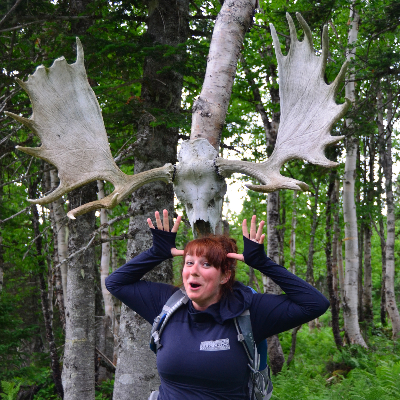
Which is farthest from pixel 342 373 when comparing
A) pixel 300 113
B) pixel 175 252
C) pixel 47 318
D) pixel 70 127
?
pixel 70 127

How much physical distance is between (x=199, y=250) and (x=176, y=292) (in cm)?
32

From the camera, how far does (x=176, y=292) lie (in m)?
2.48

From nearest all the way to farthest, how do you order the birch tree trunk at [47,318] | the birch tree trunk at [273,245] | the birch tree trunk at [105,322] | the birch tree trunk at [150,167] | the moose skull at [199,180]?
the moose skull at [199,180] → the birch tree trunk at [150,167] → the birch tree trunk at [47,318] → the birch tree trunk at [273,245] → the birch tree trunk at [105,322]

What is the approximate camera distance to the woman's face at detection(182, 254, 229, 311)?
A: 2.29 metres

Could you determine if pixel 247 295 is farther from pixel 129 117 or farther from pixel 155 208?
pixel 129 117

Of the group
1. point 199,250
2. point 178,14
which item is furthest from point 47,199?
point 178,14

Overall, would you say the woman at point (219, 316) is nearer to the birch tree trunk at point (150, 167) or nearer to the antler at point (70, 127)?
the antler at point (70, 127)

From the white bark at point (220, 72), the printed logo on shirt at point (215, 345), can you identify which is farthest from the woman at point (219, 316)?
the white bark at point (220, 72)

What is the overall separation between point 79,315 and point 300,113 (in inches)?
212

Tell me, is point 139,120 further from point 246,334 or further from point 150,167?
point 246,334

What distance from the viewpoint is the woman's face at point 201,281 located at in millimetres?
2287

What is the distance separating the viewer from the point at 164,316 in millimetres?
2383

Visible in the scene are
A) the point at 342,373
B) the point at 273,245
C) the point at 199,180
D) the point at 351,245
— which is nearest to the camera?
the point at 199,180

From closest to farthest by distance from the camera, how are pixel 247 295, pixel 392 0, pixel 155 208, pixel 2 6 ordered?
pixel 247 295 < pixel 155 208 < pixel 2 6 < pixel 392 0
